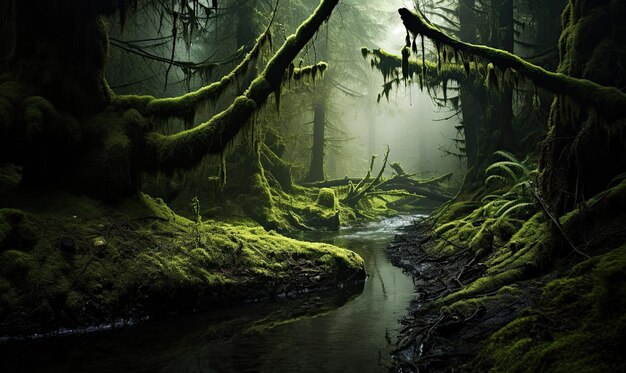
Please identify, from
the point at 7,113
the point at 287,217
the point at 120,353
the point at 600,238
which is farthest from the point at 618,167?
the point at 287,217

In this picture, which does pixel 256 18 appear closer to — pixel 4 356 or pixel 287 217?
pixel 287 217

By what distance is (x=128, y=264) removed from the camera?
19.8 ft

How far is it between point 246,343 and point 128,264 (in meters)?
2.32

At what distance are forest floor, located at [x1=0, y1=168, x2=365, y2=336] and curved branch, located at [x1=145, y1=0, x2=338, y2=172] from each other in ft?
2.97

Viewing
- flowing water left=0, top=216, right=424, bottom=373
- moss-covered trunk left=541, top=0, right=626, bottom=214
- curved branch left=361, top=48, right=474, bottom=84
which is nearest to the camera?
flowing water left=0, top=216, right=424, bottom=373

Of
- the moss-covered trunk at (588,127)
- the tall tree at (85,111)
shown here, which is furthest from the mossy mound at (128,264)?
the moss-covered trunk at (588,127)

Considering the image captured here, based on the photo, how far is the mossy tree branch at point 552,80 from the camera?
511 cm

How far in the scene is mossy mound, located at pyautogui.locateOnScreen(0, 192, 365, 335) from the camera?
5.15 meters

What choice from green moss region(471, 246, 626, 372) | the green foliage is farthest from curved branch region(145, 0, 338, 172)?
green moss region(471, 246, 626, 372)

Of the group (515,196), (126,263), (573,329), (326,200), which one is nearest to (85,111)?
(126,263)

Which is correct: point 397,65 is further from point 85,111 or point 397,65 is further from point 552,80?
point 85,111

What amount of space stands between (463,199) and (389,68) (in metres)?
4.47

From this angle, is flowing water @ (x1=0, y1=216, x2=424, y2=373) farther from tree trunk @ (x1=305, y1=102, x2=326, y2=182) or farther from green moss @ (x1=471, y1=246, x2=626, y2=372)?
tree trunk @ (x1=305, y1=102, x2=326, y2=182)

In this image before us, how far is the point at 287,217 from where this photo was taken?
52.2 feet
